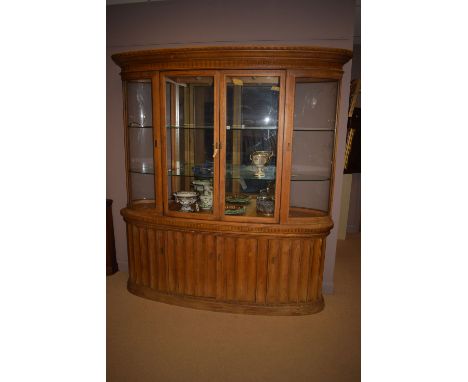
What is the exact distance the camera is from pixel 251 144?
2.27m

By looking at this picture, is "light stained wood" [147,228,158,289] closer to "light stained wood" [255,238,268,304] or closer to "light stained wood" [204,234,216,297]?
"light stained wood" [204,234,216,297]

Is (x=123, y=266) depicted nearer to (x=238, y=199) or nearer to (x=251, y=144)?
(x=238, y=199)

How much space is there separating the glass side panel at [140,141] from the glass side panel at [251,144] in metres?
0.75

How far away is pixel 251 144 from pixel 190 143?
0.54 meters

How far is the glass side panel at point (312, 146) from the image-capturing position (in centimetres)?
215

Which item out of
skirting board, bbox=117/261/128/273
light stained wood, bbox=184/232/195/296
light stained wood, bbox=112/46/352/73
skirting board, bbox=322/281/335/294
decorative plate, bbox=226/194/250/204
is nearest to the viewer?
light stained wood, bbox=112/46/352/73

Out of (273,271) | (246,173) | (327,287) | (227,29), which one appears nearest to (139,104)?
(227,29)

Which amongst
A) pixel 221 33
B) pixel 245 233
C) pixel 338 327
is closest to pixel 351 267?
pixel 338 327

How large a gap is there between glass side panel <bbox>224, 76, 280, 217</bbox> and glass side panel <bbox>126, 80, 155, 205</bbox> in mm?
752

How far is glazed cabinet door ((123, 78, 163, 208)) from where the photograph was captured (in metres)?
2.35

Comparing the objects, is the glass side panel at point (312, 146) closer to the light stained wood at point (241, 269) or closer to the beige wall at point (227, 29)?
the beige wall at point (227, 29)

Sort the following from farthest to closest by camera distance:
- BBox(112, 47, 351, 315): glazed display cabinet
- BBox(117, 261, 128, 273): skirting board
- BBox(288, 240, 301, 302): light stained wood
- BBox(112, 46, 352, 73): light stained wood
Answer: BBox(117, 261, 128, 273): skirting board < BBox(288, 240, 301, 302): light stained wood < BBox(112, 47, 351, 315): glazed display cabinet < BBox(112, 46, 352, 73): light stained wood

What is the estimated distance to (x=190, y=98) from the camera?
2.26m

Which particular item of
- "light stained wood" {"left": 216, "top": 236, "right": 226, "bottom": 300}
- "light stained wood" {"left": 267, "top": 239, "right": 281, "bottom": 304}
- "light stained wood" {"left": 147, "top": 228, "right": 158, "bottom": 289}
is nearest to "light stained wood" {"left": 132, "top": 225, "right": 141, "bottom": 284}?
"light stained wood" {"left": 147, "top": 228, "right": 158, "bottom": 289}
